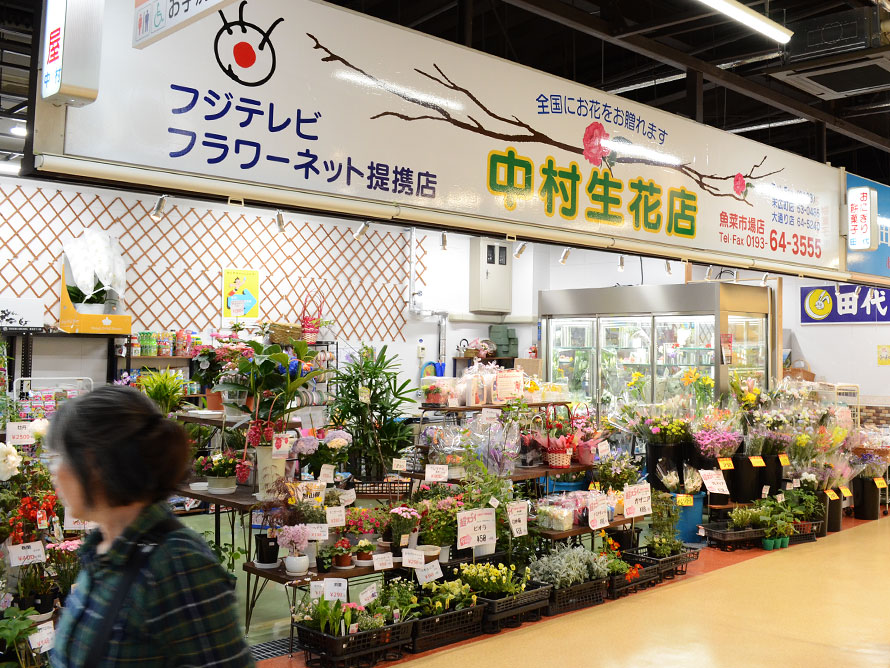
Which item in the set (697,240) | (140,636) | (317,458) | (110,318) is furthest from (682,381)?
(140,636)

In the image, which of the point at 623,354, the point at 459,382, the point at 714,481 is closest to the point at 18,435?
the point at 459,382

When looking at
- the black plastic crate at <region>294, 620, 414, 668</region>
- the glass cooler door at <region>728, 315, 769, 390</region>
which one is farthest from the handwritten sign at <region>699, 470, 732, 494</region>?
the black plastic crate at <region>294, 620, 414, 668</region>

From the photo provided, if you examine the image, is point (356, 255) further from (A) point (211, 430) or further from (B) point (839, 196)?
(B) point (839, 196)

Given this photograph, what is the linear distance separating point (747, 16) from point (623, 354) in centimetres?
444

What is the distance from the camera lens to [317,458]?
4074mm

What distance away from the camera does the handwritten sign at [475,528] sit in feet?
12.8

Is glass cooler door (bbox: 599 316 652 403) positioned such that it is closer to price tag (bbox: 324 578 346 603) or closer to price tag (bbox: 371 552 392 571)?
price tag (bbox: 371 552 392 571)

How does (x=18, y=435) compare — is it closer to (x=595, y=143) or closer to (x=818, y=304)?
(x=595, y=143)

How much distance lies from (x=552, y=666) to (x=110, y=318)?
17.0 ft

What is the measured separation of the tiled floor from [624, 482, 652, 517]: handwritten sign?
454mm

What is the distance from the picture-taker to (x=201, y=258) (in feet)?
26.7

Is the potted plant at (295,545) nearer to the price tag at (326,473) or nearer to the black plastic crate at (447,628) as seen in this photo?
the price tag at (326,473)

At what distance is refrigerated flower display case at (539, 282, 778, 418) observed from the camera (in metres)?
7.06

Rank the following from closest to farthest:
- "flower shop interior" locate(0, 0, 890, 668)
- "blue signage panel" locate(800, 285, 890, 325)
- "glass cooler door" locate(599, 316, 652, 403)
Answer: "flower shop interior" locate(0, 0, 890, 668)
"glass cooler door" locate(599, 316, 652, 403)
"blue signage panel" locate(800, 285, 890, 325)
